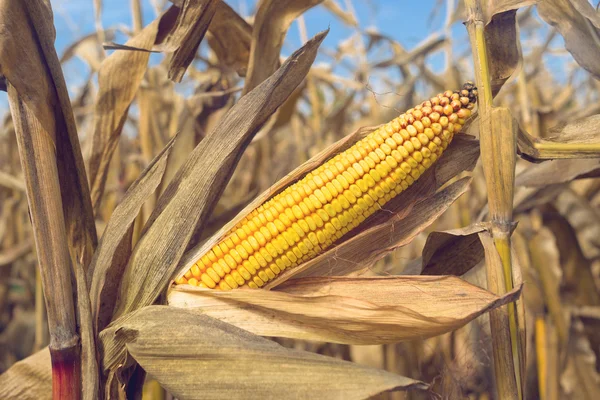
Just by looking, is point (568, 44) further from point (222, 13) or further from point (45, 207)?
point (45, 207)

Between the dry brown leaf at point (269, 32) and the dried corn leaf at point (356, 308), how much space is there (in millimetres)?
881

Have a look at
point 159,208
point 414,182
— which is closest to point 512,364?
point 414,182

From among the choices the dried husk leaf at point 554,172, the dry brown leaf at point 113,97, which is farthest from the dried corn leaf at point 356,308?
the dried husk leaf at point 554,172

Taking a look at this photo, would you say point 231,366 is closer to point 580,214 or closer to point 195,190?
point 195,190

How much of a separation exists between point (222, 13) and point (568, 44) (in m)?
1.23

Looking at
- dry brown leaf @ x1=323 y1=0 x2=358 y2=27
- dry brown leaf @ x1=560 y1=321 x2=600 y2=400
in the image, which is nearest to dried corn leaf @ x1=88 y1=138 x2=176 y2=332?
dry brown leaf @ x1=560 y1=321 x2=600 y2=400

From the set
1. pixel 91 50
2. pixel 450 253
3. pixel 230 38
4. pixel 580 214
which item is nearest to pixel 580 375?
pixel 580 214

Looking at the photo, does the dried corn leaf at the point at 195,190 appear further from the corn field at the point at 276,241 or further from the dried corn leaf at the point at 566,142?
the dried corn leaf at the point at 566,142

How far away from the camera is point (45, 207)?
1190mm

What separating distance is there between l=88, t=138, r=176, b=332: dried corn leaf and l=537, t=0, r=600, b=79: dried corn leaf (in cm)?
120

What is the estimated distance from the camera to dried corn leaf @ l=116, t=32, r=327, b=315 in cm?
126

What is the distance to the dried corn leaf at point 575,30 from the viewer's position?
4.83 feet

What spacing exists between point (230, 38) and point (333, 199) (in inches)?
43.7

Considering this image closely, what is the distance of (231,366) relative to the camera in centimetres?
Result: 105
